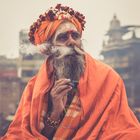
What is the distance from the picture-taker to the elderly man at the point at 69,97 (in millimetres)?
3084

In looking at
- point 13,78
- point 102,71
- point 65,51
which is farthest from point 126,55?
point 65,51

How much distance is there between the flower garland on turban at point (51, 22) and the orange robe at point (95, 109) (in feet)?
0.59

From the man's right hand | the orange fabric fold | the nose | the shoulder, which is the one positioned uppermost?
the orange fabric fold

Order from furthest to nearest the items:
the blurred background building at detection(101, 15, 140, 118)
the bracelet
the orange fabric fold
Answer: the blurred background building at detection(101, 15, 140, 118) → the orange fabric fold → the bracelet

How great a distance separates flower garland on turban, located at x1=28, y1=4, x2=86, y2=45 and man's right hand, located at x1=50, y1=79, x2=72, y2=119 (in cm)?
30

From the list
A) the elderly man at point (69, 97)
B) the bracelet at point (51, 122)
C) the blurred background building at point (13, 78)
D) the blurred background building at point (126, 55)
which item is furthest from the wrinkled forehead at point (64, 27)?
the blurred background building at point (126, 55)

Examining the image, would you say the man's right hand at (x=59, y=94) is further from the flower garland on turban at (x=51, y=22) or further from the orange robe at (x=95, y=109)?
the flower garland on turban at (x=51, y=22)

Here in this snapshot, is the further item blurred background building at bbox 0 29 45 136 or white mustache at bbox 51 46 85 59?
blurred background building at bbox 0 29 45 136

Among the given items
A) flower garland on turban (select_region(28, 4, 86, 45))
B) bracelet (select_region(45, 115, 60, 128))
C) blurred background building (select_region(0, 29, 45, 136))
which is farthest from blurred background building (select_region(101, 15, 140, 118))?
bracelet (select_region(45, 115, 60, 128))

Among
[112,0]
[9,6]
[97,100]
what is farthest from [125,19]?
[97,100]

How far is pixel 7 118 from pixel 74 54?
1310mm

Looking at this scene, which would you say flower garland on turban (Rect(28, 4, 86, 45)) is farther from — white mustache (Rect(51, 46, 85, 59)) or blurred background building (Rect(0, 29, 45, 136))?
blurred background building (Rect(0, 29, 45, 136))

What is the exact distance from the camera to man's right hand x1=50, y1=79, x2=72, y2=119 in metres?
3.13

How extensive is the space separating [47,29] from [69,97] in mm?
410
